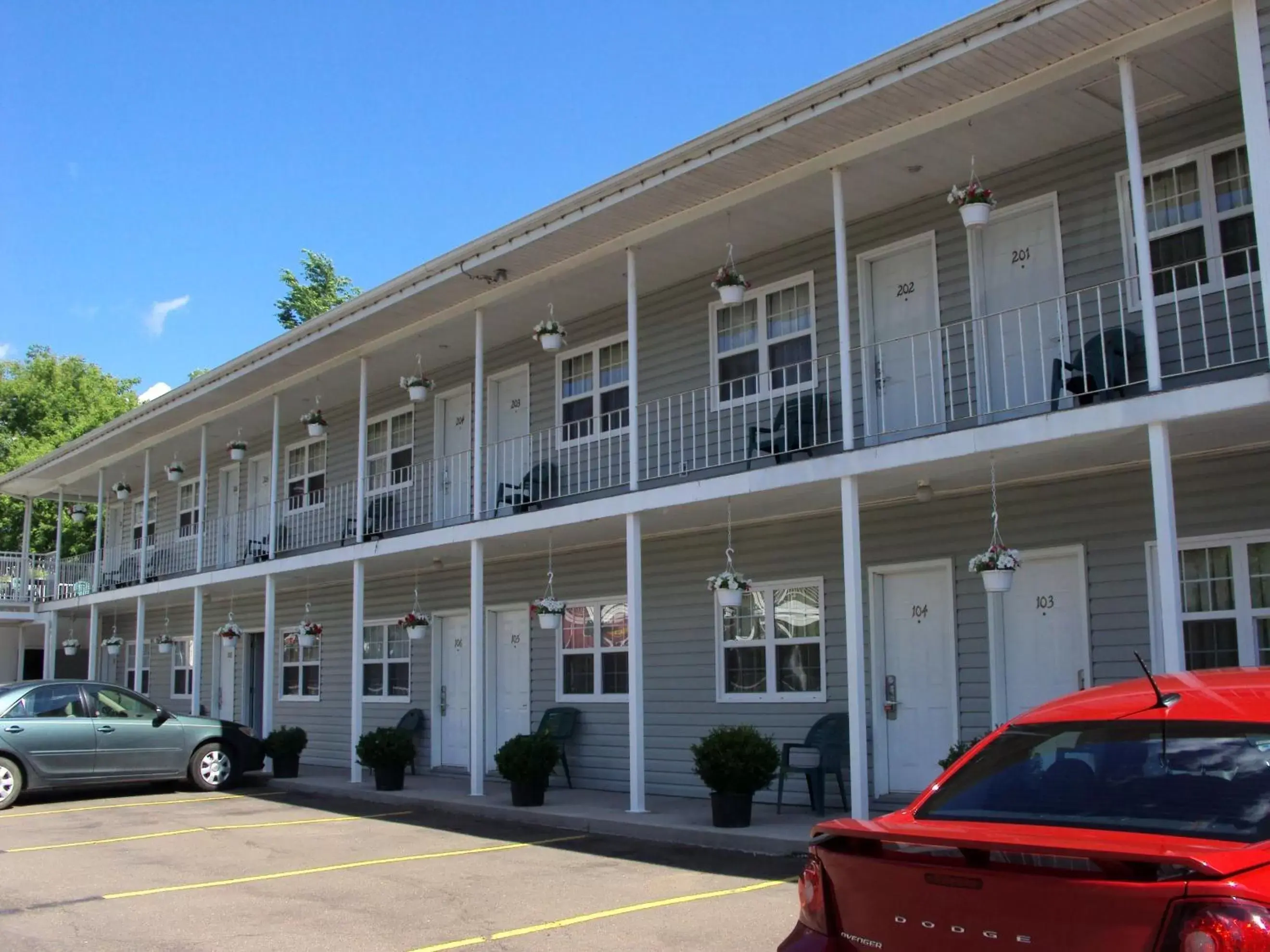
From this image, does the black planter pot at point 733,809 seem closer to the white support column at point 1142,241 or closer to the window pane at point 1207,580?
the window pane at point 1207,580

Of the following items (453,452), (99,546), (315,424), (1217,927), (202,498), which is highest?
(315,424)

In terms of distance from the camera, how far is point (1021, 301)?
33.9 feet

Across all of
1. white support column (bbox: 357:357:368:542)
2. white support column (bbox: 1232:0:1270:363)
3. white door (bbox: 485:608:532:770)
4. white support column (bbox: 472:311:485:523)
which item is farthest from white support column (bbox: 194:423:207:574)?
white support column (bbox: 1232:0:1270:363)

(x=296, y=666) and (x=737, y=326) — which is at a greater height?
(x=737, y=326)

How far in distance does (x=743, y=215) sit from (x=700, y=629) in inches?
184

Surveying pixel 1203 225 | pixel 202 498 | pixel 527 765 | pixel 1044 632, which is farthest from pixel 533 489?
pixel 1203 225

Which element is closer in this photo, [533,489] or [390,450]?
[533,489]

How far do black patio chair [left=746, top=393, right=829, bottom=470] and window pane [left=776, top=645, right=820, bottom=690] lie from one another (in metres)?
1.99

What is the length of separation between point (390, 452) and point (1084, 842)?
52.3ft

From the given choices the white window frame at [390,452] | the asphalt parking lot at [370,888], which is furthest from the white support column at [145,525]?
the asphalt parking lot at [370,888]

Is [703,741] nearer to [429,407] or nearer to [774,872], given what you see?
[774,872]

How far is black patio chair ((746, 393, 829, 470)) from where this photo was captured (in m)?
11.4

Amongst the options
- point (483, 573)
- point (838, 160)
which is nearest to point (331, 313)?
point (483, 573)

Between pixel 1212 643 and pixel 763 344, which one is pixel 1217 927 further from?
pixel 763 344
